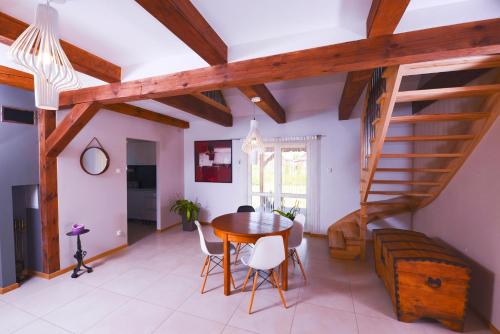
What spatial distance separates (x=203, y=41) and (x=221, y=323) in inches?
99.6

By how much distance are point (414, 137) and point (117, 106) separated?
425cm

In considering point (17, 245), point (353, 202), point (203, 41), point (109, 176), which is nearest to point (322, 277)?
point (353, 202)

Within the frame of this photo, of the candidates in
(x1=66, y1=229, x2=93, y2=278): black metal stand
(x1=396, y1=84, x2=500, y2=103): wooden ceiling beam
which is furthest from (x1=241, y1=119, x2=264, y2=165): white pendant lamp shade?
(x1=66, y1=229, x2=93, y2=278): black metal stand

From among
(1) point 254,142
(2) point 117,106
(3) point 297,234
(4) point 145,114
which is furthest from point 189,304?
(4) point 145,114

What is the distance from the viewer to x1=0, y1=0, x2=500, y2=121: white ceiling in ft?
5.06

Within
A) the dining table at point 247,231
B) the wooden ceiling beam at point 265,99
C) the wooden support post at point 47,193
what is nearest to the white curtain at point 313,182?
the wooden ceiling beam at point 265,99

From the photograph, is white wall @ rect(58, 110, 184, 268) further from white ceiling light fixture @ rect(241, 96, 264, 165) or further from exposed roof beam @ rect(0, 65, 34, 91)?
white ceiling light fixture @ rect(241, 96, 264, 165)

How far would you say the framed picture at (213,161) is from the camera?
5238 millimetres

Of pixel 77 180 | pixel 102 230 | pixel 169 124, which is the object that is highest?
pixel 169 124

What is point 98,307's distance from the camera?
7.69ft

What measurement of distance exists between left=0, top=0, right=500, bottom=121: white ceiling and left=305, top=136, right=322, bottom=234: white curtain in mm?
2784

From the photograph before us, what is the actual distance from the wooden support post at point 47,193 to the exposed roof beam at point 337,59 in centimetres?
128

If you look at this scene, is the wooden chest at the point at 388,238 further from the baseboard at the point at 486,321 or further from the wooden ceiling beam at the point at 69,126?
the wooden ceiling beam at the point at 69,126

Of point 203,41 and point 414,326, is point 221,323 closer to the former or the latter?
point 414,326
